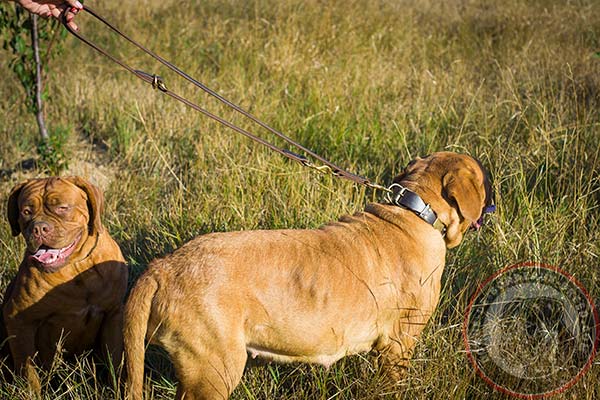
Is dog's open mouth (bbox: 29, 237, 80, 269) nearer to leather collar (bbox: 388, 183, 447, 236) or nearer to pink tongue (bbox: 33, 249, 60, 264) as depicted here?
pink tongue (bbox: 33, 249, 60, 264)

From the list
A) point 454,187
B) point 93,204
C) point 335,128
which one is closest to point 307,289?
point 454,187

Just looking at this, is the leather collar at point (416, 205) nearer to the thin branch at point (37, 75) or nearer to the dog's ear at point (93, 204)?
Result: the dog's ear at point (93, 204)

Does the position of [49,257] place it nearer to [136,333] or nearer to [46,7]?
[136,333]

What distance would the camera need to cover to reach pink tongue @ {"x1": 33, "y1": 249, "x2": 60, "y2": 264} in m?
3.63

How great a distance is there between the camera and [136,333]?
2.88m

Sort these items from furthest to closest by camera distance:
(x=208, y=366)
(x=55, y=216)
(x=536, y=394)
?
(x=55, y=216) → (x=536, y=394) → (x=208, y=366)

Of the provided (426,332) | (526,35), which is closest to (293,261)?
(426,332)

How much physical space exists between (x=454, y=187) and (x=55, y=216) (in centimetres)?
211

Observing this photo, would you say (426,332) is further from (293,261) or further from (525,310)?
(293,261)

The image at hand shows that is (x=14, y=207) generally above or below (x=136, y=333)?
above

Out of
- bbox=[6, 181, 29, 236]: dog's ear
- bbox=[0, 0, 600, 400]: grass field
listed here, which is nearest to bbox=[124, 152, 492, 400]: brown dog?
bbox=[0, 0, 600, 400]: grass field

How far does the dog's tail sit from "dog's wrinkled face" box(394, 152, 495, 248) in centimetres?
152

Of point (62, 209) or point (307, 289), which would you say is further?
point (62, 209)

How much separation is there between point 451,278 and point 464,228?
0.55 meters
